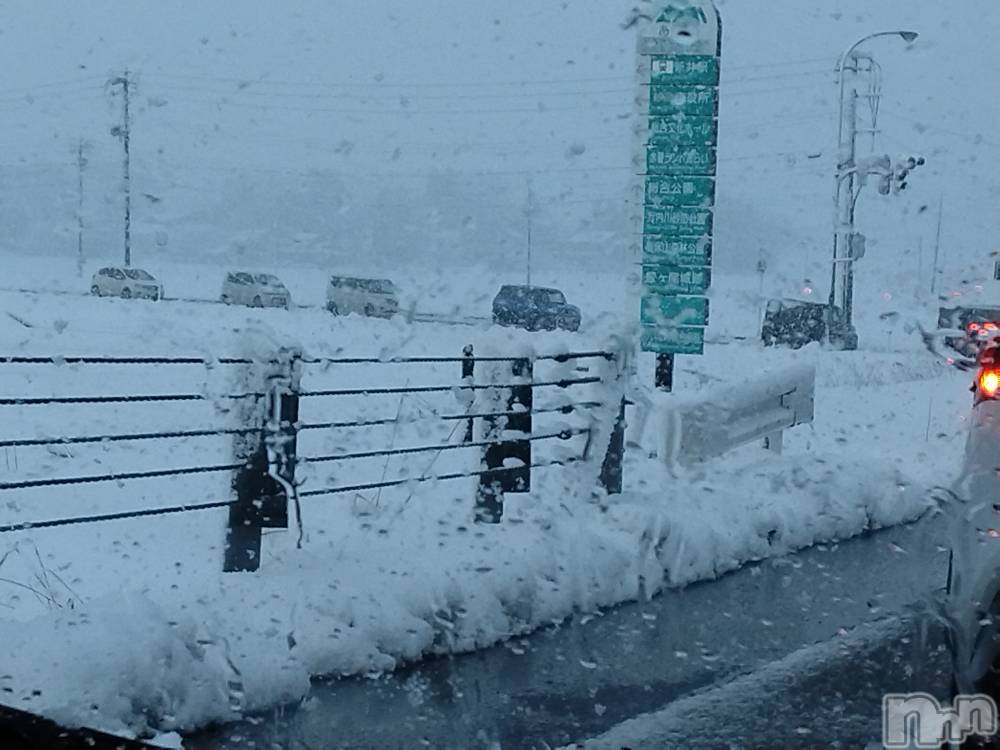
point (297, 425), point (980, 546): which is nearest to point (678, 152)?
point (297, 425)

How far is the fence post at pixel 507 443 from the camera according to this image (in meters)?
8.84

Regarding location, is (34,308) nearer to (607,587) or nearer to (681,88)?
(681,88)

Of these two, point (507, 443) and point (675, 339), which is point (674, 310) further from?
point (507, 443)

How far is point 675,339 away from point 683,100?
2329mm

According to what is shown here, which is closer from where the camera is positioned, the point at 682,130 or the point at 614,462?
the point at 614,462

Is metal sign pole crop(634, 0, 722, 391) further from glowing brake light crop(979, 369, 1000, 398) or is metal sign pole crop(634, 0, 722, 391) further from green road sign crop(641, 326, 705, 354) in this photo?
glowing brake light crop(979, 369, 1000, 398)

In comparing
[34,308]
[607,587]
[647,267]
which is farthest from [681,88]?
[34,308]

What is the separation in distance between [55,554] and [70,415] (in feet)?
31.3

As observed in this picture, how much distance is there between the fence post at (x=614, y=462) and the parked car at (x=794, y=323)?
97.8 ft

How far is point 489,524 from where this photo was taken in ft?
27.1

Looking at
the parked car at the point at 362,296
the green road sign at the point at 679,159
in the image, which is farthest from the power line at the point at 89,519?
the parked car at the point at 362,296

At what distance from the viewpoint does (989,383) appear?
4.78 metres

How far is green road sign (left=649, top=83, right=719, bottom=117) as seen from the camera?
1186 centimetres

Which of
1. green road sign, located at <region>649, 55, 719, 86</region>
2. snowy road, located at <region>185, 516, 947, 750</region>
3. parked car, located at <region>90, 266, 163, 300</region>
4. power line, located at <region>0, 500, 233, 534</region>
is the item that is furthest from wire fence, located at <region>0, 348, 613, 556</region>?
parked car, located at <region>90, 266, 163, 300</region>
